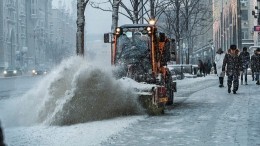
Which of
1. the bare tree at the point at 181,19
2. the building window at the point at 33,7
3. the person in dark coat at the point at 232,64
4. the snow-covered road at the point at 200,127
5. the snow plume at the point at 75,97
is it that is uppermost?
the building window at the point at 33,7

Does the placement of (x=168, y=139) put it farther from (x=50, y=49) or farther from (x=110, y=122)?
(x=50, y=49)

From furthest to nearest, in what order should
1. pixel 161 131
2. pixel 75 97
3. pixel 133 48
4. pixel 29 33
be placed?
pixel 29 33
pixel 133 48
pixel 75 97
pixel 161 131

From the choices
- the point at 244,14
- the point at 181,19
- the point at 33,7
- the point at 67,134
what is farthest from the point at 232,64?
the point at 33,7

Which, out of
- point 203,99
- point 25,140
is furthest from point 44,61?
point 25,140

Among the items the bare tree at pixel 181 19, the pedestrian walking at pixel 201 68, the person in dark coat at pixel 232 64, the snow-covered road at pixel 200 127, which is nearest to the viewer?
the snow-covered road at pixel 200 127

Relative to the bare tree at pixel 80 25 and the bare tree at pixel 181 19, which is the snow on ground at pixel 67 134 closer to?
the bare tree at pixel 80 25

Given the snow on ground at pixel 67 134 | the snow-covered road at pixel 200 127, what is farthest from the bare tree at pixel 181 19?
the snow on ground at pixel 67 134

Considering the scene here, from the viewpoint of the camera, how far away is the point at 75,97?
10.7 m

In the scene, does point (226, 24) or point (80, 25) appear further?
point (226, 24)

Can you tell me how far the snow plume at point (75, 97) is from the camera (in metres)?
10.6

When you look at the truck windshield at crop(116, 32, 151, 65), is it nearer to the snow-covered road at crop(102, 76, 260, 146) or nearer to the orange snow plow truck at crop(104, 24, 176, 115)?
the orange snow plow truck at crop(104, 24, 176, 115)

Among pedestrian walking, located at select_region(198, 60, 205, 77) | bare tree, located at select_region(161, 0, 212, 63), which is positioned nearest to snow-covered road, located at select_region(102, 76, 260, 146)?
bare tree, located at select_region(161, 0, 212, 63)

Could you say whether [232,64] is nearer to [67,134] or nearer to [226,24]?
[67,134]

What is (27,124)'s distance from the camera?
11086mm
